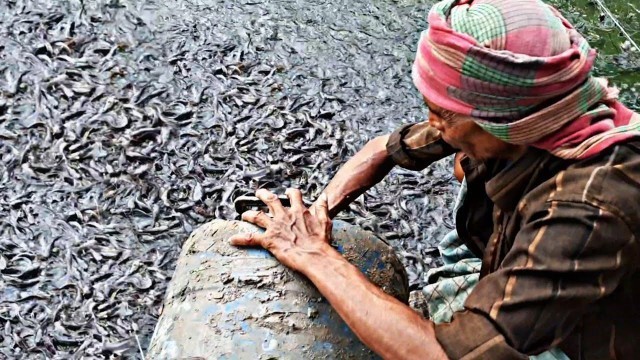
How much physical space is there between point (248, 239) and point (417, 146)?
76 centimetres

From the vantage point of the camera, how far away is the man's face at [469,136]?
2137 millimetres

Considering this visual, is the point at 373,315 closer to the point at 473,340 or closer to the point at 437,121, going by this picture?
the point at 473,340

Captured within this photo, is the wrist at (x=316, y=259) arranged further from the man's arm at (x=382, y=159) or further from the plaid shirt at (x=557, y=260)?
the man's arm at (x=382, y=159)

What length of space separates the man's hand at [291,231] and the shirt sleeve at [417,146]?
0.48 metres

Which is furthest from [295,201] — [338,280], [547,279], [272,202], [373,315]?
[547,279]

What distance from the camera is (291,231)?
7.88 feet

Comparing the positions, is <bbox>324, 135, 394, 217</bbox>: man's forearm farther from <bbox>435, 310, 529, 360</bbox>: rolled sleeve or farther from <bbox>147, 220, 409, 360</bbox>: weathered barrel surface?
<bbox>435, 310, 529, 360</bbox>: rolled sleeve

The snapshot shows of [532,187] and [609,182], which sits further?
[532,187]

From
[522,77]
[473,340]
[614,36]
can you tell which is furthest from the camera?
[614,36]

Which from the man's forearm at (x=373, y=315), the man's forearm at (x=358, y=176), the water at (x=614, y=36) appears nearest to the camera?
the man's forearm at (x=373, y=315)

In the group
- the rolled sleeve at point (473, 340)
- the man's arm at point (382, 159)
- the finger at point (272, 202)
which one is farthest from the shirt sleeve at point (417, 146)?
the rolled sleeve at point (473, 340)

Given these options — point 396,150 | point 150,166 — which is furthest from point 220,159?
point 396,150

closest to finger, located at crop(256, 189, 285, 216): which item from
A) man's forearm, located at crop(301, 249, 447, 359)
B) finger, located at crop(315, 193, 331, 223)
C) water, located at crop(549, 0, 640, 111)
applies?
finger, located at crop(315, 193, 331, 223)

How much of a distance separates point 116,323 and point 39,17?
98.5 inches
